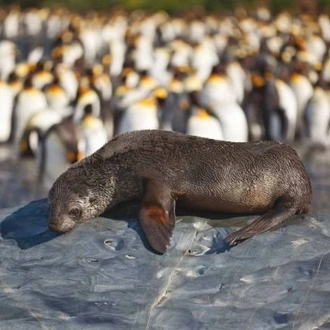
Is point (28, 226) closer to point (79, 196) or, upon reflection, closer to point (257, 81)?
point (79, 196)

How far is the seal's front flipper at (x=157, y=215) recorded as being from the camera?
470 cm

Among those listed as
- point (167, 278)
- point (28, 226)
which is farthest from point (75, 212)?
point (167, 278)

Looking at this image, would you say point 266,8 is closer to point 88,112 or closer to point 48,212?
point 88,112

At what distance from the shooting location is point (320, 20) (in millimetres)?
37250

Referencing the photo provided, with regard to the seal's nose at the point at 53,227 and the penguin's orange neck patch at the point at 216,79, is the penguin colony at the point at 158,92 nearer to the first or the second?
the penguin's orange neck patch at the point at 216,79

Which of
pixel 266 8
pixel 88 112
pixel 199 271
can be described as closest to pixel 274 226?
pixel 199 271

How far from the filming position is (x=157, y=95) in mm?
15922

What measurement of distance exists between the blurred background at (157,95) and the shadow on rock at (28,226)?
637 centimetres

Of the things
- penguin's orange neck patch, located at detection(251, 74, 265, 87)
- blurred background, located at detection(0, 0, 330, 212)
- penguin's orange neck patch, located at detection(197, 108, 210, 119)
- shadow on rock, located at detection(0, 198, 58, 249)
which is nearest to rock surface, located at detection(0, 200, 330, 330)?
shadow on rock, located at detection(0, 198, 58, 249)

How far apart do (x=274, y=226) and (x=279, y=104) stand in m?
11.9

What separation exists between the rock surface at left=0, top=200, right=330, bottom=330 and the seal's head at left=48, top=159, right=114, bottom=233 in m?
0.09

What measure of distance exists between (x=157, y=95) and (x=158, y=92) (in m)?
0.24

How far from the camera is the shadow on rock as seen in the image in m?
4.98

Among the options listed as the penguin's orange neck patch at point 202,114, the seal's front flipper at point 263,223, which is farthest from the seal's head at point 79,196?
the penguin's orange neck patch at point 202,114
